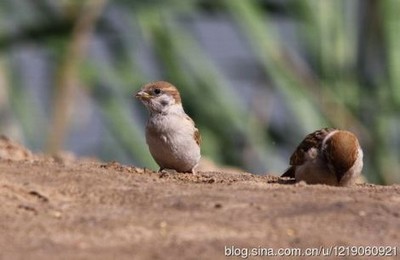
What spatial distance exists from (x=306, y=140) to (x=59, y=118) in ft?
10.2

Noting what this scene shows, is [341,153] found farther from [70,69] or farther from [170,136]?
[70,69]

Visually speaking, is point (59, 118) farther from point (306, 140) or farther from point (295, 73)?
point (306, 140)

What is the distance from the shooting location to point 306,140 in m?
8.32

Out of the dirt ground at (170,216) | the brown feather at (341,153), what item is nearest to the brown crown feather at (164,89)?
the brown feather at (341,153)

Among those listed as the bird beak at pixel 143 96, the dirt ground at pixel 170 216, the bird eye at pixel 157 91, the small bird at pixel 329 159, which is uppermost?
the bird eye at pixel 157 91

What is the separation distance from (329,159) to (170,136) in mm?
1018

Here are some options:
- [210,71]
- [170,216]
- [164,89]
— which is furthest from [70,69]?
[170,216]

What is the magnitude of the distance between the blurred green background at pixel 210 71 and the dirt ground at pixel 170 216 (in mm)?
3767

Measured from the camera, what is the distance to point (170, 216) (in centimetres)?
644

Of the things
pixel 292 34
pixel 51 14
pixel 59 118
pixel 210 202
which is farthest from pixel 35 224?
pixel 292 34

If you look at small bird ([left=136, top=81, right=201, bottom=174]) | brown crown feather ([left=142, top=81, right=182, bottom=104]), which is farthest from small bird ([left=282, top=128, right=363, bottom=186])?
brown crown feather ([left=142, top=81, right=182, bottom=104])

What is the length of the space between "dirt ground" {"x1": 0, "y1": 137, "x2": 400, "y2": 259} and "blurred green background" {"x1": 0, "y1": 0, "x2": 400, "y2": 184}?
12.4 feet

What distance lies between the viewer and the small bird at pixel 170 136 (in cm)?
834

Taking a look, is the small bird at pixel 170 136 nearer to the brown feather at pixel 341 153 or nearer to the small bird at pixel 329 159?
the small bird at pixel 329 159
